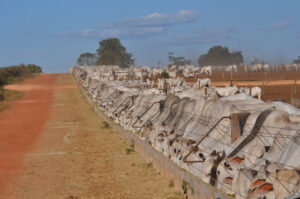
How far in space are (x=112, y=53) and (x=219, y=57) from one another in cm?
2091

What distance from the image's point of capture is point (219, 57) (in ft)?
363

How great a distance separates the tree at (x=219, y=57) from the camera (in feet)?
353

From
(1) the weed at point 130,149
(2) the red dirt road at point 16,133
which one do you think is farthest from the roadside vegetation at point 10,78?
(1) the weed at point 130,149

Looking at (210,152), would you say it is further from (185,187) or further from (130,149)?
(130,149)

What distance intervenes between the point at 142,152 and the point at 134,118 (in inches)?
141

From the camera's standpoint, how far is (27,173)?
1325 cm

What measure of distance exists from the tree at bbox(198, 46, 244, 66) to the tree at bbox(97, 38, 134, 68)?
53.5ft

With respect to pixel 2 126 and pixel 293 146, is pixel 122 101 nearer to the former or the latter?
pixel 2 126

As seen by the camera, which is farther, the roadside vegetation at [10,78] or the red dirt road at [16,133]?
the roadside vegetation at [10,78]

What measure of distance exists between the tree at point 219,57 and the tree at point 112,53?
1631cm

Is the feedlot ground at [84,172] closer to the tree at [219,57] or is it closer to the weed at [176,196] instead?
the weed at [176,196]

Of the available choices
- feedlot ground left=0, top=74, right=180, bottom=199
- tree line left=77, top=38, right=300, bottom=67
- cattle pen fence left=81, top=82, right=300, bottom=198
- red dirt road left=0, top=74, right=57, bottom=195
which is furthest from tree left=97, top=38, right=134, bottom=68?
cattle pen fence left=81, top=82, right=300, bottom=198

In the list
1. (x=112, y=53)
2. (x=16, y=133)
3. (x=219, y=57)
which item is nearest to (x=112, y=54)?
(x=112, y=53)

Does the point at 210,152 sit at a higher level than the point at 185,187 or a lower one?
higher
